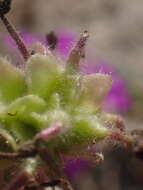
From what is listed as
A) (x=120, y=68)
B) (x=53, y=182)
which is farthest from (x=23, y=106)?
(x=120, y=68)

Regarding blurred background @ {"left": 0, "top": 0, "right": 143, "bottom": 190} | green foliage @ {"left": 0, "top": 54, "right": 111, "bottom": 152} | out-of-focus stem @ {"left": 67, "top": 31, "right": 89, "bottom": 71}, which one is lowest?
green foliage @ {"left": 0, "top": 54, "right": 111, "bottom": 152}

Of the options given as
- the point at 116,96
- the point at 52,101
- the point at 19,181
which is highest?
the point at 116,96

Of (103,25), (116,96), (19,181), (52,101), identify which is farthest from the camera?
(103,25)

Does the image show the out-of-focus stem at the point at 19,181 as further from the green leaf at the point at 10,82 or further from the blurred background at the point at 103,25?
the blurred background at the point at 103,25

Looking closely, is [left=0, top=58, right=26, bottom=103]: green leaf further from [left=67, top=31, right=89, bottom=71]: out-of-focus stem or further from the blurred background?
the blurred background

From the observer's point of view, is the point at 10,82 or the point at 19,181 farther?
the point at 10,82

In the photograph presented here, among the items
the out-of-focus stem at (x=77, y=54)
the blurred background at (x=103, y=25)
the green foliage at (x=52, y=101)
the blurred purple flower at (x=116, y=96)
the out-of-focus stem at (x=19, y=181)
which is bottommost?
the out-of-focus stem at (x=19, y=181)

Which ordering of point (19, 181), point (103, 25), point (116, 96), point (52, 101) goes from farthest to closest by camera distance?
point (103, 25) < point (116, 96) < point (52, 101) < point (19, 181)

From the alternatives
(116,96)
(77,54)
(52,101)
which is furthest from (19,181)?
(116,96)

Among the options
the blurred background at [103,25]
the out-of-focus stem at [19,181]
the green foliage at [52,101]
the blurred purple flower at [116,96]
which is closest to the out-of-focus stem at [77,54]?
the green foliage at [52,101]

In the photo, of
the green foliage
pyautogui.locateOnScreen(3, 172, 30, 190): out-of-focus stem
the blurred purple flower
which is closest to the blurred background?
the blurred purple flower

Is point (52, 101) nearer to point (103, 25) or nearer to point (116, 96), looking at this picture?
point (116, 96)
